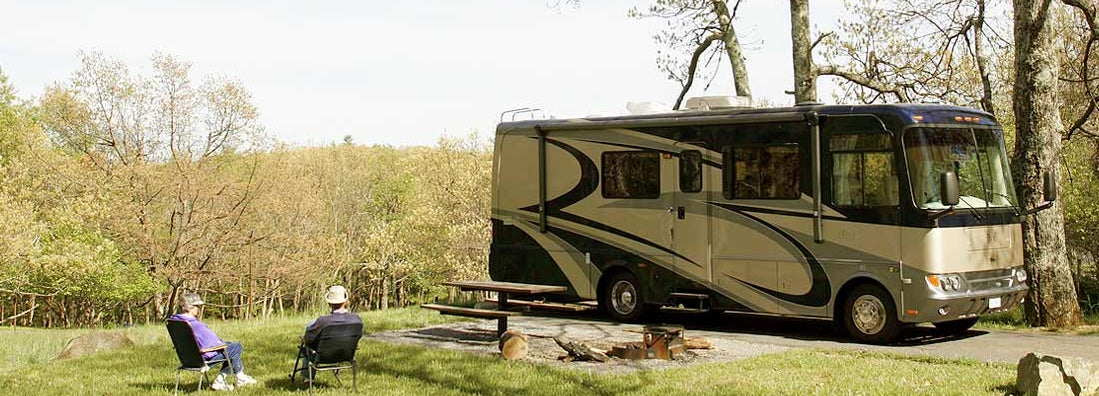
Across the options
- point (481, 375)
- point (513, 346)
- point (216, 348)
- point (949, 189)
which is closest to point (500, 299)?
point (513, 346)

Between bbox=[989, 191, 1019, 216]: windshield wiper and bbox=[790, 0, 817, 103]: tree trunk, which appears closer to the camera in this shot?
bbox=[989, 191, 1019, 216]: windshield wiper

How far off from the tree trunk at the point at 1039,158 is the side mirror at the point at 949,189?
2.73 m

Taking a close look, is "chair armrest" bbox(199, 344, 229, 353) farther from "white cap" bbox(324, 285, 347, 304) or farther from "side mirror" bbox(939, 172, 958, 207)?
"side mirror" bbox(939, 172, 958, 207)

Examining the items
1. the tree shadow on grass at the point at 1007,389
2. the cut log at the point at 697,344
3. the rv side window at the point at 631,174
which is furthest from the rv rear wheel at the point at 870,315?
the tree shadow on grass at the point at 1007,389

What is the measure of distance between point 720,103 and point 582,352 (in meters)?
4.66

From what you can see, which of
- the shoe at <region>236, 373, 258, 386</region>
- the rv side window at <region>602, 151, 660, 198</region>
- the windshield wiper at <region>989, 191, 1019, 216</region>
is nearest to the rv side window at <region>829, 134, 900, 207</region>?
the windshield wiper at <region>989, 191, 1019, 216</region>

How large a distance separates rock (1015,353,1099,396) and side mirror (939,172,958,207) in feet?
11.0

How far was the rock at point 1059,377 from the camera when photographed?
8125mm

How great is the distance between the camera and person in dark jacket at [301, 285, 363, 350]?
909cm

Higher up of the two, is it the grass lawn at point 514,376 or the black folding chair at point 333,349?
the black folding chair at point 333,349

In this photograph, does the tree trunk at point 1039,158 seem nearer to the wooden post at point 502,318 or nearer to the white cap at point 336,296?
the wooden post at point 502,318

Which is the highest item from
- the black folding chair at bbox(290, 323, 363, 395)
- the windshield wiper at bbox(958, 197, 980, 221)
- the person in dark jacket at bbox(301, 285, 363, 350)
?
the windshield wiper at bbox(958, 197, 980, 221)

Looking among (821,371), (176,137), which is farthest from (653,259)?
(176,137)

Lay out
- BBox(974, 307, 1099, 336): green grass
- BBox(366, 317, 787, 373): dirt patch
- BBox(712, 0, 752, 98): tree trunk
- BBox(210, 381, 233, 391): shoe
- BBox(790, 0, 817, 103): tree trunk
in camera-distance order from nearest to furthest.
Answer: BBox(210, 381, 233, 391): shoe < BBox(366, 317, 787, 373): dirt patch < BBox(974, 307, 1099, 336): green grass < BBox(790, 0, 817, 103): tree trunk < BBox(712, 0, 752, 98): tree trunk
